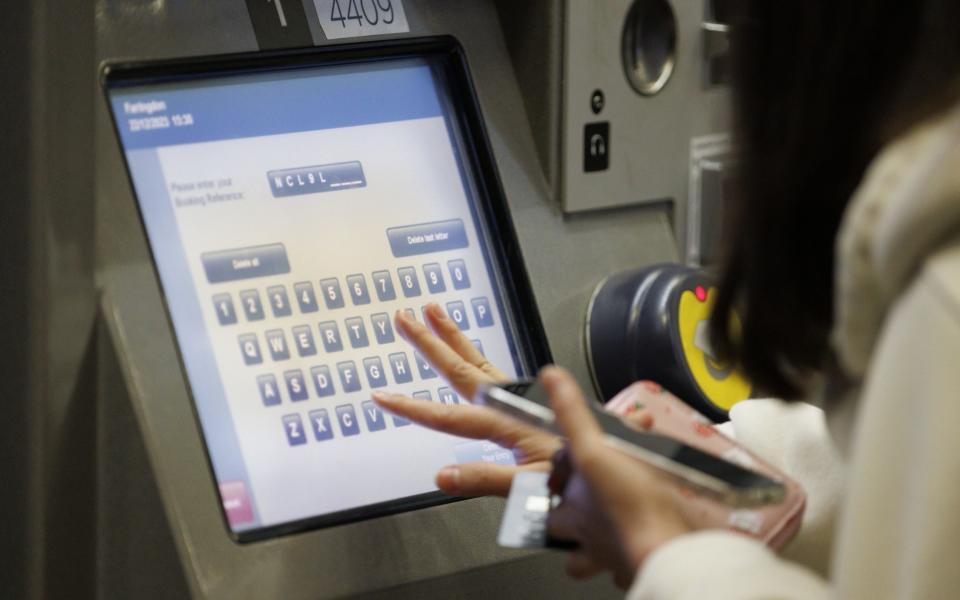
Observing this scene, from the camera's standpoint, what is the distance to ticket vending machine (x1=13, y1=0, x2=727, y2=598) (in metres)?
1.00

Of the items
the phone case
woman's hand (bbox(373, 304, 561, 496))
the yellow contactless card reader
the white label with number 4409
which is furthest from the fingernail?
the white label with number 4409

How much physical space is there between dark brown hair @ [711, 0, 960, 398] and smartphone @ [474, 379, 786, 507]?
0.06 m

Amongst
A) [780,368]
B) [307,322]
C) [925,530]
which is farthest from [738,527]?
[307,322]

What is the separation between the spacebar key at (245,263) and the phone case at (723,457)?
310 mm

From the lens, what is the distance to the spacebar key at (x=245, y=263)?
1.06 metres

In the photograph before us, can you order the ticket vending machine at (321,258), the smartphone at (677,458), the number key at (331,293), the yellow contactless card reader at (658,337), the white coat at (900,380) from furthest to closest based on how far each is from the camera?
the yellow contactless card reader at (658,337), the number key at (331,293), the ticket vending machine at (321,258), the smartphone at (677,458), the white coat at (900,380)

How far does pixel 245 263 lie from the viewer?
1074 millimetres

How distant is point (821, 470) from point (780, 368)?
292 mm

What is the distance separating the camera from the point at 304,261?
43.4 inches

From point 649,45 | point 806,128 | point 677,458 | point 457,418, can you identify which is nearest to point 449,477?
point 457,418

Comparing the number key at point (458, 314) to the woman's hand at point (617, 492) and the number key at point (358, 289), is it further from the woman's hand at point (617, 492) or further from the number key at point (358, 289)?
the woman's hand at point (617, 492)

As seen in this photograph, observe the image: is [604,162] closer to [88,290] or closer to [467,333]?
[467,333]

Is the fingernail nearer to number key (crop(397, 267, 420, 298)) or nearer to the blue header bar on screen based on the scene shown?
number key (crop(397, 267, 420, 298))

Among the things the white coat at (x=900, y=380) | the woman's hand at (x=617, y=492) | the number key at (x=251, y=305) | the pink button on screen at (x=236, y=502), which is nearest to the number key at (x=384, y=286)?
the number key at (x=251, y=305)
